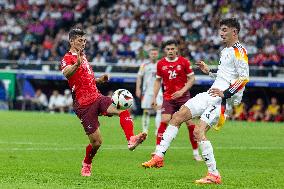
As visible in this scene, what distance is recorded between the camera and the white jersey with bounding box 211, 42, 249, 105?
1284 centimetres

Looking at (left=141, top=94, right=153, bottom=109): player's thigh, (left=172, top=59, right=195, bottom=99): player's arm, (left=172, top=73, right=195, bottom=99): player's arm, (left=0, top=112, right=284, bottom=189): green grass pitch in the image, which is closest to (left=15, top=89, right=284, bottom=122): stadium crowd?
(left=0, top=112, right=284, bottom=189): green grass pitch

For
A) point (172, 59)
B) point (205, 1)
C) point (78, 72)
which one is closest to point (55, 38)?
point (205, 1)

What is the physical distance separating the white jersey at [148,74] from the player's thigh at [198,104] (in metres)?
11.6

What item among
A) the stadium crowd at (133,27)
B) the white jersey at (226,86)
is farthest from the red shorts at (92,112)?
the stadium crowd at (133,27)

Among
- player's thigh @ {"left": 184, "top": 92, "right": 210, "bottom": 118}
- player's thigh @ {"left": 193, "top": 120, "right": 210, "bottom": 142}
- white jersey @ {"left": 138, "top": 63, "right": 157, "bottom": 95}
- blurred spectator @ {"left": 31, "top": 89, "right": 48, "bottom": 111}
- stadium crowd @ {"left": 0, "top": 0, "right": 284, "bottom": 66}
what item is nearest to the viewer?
player's thigh @ {"left": 193, "top": 120, "right": 210, "bottom": 142}

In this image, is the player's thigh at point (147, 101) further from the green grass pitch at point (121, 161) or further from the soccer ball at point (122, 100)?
the soccer ball at point (122, 100)

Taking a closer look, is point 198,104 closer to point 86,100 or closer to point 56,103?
point 86,100

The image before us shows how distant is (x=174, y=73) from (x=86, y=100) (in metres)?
4.76

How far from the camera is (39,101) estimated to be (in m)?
42.5

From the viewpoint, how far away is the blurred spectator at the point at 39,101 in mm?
42375

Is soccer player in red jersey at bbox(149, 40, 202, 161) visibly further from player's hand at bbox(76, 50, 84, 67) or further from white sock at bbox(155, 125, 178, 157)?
player's hand at bbox(76, 50, 84, 67)

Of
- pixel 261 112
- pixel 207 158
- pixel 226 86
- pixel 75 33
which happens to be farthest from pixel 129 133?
pixel 261 112

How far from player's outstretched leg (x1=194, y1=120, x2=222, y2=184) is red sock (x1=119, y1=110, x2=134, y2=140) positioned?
3.67 feet

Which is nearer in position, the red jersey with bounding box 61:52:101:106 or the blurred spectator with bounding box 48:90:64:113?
the red jersey with bounding box 61:52:101:106
